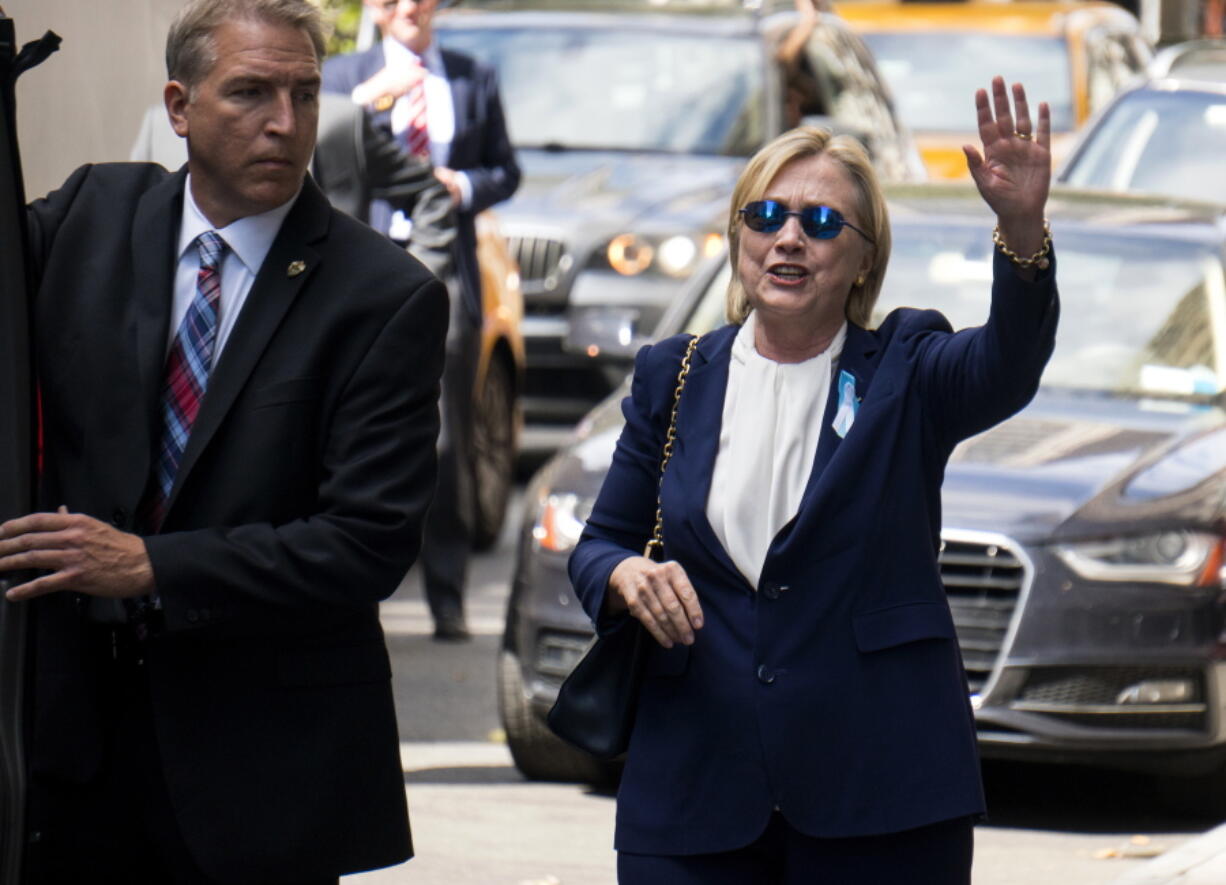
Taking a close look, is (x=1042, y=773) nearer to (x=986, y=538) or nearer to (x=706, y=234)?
(x=986, y=538)

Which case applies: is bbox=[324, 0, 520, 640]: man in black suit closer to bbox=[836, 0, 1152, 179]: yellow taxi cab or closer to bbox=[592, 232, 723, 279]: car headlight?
bbox=[592, 232, 723, 279]: car headlight

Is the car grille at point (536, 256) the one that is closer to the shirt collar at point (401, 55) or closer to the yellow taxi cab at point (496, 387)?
the yellow taxi cab at point (496, 387)

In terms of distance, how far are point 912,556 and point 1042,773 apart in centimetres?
411

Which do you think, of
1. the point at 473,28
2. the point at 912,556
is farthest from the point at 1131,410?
the point at 473,28

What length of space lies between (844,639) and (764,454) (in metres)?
0.29

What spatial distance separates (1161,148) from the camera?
10.9 m

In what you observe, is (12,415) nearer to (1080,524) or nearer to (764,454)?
(764,454)

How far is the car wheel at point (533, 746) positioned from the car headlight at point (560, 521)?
0.35 metres

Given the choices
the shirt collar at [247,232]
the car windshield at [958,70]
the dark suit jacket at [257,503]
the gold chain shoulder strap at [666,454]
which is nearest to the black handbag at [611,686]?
the gold chain shoulder strap at [666,454]

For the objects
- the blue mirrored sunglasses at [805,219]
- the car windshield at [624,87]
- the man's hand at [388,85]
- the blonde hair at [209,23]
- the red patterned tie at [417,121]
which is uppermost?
the blonde hair at [209,23]

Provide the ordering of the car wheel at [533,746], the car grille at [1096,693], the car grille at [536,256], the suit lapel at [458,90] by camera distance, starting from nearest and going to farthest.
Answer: the car grille at [1096,693] < the car wheel at [533,746] < the suit lapel at [458,90] < the car grille at [536,256]

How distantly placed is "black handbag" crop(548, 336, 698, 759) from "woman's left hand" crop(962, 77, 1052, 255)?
551mm

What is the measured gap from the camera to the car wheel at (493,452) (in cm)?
1138

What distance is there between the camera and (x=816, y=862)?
364 centimetres
